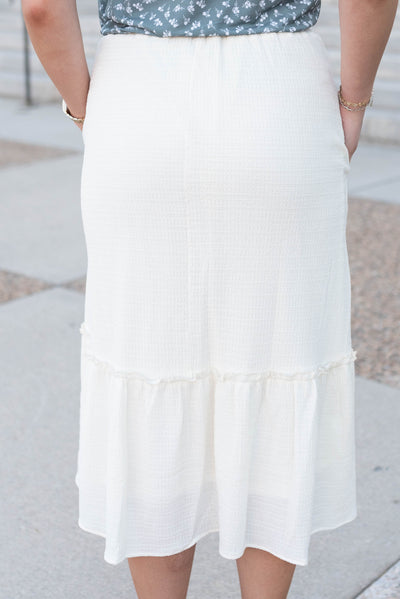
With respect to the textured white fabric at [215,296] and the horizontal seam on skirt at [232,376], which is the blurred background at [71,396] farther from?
the horizontal seam on skirt at [232,376]

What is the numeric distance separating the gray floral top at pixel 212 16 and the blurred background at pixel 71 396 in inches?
58.3

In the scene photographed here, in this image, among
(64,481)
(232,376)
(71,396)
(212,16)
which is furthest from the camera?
(71,396)

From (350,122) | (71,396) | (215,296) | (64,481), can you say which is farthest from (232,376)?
(71,396)

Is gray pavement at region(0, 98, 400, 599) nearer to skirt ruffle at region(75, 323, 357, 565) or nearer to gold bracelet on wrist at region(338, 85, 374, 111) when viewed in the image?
skirt ruffle at region(75, 323, 357, 565)

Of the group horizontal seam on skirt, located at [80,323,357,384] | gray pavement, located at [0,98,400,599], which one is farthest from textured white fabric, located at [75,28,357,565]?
gray pavement, located at [0,98,400,599]

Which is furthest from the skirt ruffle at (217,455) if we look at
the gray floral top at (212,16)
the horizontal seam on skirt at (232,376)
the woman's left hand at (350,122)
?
the gray floral top at (212,16)

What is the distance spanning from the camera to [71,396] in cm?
348

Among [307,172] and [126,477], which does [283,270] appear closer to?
[307,172]

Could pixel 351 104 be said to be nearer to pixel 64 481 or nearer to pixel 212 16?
pixel 212 16

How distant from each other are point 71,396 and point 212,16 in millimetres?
2150

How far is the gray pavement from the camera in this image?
8.00 feet

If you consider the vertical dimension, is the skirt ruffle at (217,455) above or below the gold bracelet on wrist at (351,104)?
below

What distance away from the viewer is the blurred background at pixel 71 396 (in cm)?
247

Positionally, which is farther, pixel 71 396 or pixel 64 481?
pixel 71 396
